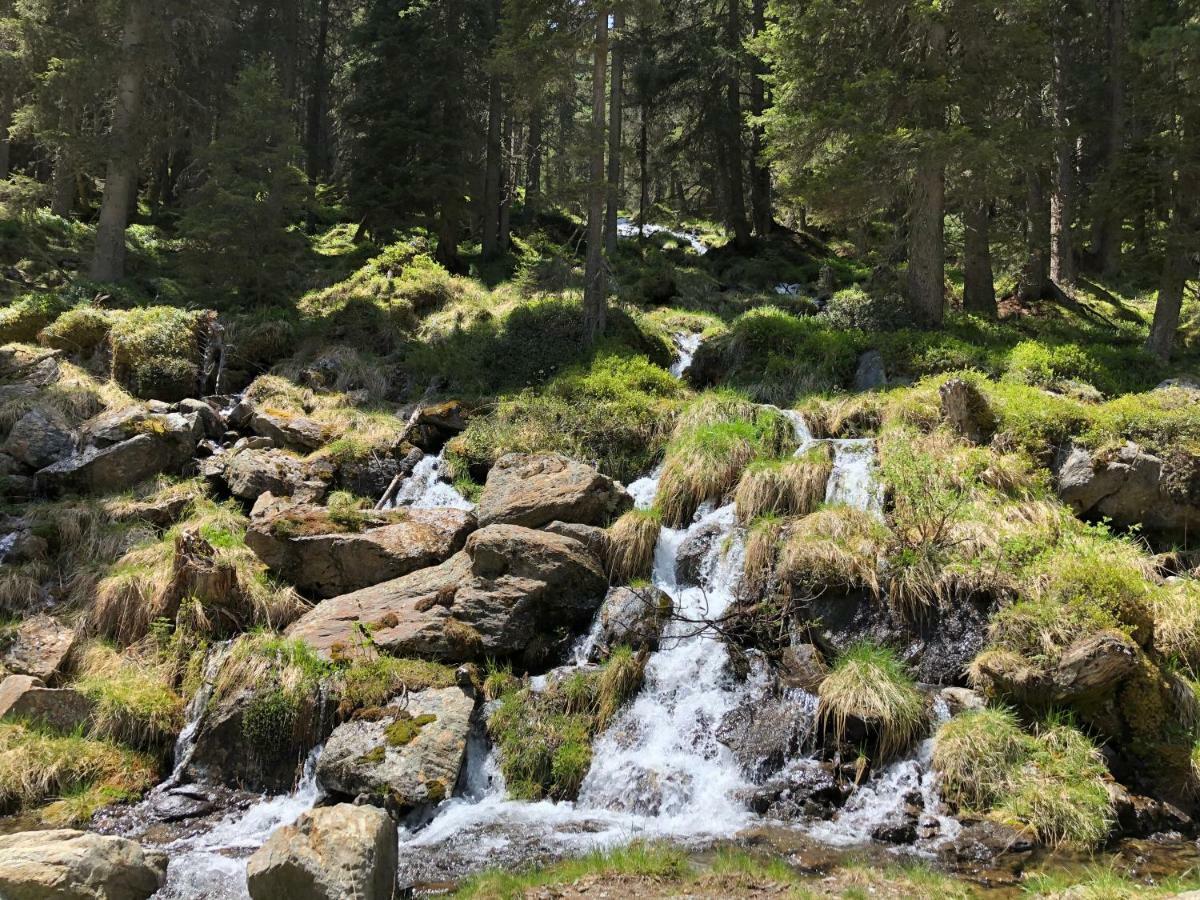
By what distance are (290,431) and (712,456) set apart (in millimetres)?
7012

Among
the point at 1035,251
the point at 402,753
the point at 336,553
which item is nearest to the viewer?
the point at 402,753

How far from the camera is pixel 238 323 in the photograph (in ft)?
55.1

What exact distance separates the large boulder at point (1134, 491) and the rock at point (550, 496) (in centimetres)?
545

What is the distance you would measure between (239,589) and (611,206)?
1594 centimetres

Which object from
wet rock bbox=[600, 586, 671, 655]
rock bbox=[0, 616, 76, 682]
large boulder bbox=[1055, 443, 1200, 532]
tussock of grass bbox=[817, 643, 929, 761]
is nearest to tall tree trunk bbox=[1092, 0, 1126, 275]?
large boulder bbox=[1055, 443, 1200, 532]

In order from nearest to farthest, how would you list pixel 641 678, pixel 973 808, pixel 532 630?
pixel 973 808 → pixel 641 678 → pixel 532 630

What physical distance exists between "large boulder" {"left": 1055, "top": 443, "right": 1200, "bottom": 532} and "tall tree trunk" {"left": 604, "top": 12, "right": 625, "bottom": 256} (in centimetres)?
1010

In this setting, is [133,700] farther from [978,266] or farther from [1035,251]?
[1035,251]

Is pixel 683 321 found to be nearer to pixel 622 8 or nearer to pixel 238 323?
pixel 622 8

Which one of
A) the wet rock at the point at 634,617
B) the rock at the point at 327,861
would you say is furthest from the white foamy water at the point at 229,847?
the wet rock at the point at 634,617

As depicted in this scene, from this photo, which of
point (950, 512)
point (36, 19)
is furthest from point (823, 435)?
point (36, 19)

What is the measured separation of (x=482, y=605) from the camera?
8789mm

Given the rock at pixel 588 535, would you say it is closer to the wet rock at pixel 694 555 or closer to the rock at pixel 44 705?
the wet rock at pixel 694 555

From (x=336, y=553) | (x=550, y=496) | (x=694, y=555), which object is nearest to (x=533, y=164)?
(x=550, y=496)
